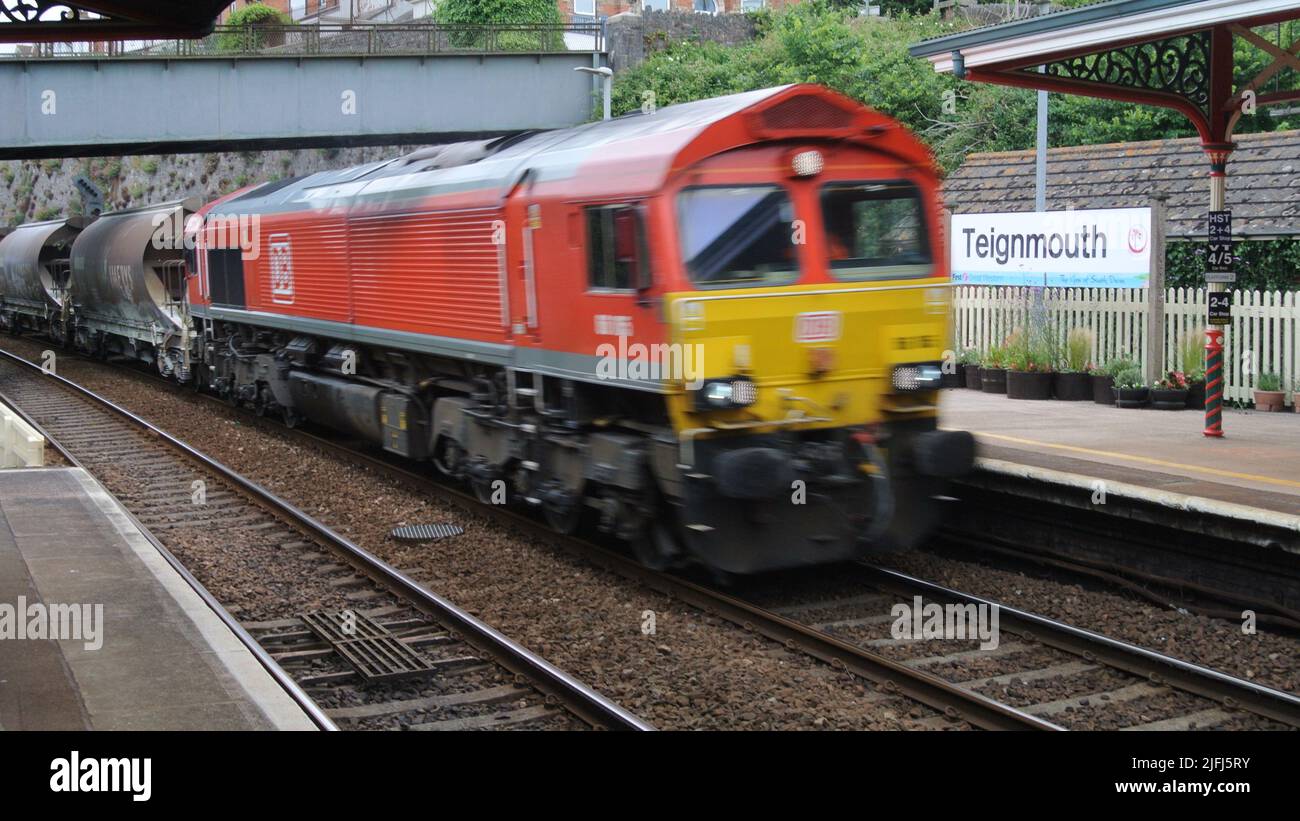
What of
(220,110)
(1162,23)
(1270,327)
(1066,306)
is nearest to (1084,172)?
(1066,306)

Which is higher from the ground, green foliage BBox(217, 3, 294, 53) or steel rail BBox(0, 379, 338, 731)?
green foliage BBox(217, 3, 294, 53)

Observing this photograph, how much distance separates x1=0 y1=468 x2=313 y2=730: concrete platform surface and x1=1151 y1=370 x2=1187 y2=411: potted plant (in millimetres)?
10688

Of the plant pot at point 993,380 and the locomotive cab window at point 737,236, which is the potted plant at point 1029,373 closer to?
the plant pot at point 993,380

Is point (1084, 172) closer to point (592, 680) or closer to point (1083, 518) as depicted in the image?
point (1083, 518)

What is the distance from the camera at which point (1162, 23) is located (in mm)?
11016

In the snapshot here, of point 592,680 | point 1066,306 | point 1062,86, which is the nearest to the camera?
point 592,680

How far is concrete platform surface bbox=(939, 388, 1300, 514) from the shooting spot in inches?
394

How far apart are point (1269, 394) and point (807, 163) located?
775 centimetres

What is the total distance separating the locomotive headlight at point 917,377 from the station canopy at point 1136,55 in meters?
3.77

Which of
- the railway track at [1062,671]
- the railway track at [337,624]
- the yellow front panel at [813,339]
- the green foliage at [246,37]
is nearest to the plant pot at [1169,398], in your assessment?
the yellow front panel at [813,339]

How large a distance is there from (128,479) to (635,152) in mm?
7910

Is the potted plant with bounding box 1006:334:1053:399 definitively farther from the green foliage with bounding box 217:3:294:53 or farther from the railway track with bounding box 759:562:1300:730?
the green foliage with bounding box 217:3:294:53

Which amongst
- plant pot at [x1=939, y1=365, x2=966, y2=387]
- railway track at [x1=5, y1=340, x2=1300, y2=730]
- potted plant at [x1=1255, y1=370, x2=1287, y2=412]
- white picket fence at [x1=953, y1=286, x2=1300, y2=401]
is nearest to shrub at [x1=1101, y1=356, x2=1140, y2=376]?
white picket fence at [x1=953, y1=286, x2=1300, y2=401]

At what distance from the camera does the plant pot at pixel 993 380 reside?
16797mm
